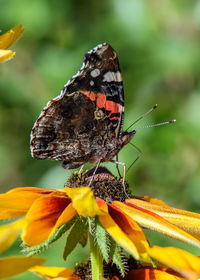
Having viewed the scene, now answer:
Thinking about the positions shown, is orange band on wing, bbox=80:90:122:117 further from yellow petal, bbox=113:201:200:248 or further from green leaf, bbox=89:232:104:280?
green leaf, bbox=89:232:104:280

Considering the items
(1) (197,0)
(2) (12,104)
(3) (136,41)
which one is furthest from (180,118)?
(2) (12,104)

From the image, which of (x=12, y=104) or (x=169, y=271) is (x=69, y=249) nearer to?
(x=169, y=271)

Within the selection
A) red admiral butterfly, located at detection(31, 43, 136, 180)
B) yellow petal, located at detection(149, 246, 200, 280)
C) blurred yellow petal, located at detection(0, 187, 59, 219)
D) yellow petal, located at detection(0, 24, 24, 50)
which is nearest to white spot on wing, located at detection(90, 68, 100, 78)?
red admiral butterfly, located at detection(31, 43, 136, 180)

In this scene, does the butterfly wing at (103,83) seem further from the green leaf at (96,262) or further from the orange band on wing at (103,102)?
the green leaf at (96,262)

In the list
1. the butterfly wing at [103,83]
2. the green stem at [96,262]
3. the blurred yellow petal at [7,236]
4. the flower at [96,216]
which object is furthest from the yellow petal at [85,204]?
the butterfly wing at [103,83]

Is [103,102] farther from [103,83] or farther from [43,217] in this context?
[43,217]

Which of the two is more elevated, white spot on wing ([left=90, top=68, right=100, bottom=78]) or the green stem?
white spot on wing ([left=90, top=68, right=100, bottom=78])

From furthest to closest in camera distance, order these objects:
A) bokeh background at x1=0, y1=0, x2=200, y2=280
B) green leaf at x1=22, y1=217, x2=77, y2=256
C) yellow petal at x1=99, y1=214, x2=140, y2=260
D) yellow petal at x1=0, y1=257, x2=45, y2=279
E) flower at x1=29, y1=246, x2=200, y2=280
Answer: bokeh background at x1=0, y1=0, x2=200, y2=280 → green leaf at x1=22, y1=217, x2=77, y2=256 → yellow petal at x1=99, y1=214, x2=140, y2=260 → flower at x1=29, y1=246, x2=200, y2=280 → yellow petal at x1=0, y1=257, x2=45, y2=279
